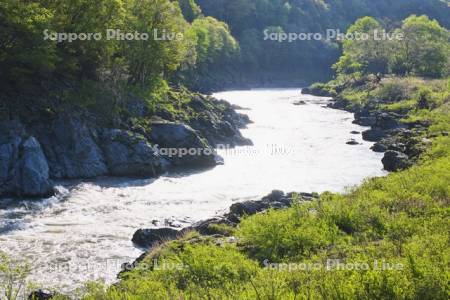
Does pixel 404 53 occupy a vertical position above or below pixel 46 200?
above

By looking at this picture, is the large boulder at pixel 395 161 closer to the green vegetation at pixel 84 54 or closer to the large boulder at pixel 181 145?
the large boulder at pixel 181 145

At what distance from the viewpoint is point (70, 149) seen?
140 ft

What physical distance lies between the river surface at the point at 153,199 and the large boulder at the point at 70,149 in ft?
5.64

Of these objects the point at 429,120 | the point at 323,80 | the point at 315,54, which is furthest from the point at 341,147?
the point at 315,54

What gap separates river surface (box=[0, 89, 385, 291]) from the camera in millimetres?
26516

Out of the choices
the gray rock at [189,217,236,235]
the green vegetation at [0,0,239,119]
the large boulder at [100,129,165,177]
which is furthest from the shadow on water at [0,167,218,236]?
the gray rock at [189,217,236,235]

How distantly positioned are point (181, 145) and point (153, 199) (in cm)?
1203

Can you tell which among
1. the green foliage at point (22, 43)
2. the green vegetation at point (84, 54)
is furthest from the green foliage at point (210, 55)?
the green foliage at point (22, 43)

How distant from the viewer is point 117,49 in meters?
54.0

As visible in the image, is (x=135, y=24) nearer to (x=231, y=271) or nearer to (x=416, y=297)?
(x=231, y=271)

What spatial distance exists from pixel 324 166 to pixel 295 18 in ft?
483

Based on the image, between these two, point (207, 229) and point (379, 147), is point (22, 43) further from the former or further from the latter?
point (379, 147)

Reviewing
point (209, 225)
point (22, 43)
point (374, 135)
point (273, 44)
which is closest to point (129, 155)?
point (22, 43)

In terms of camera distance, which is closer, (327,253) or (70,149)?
(327,253)
